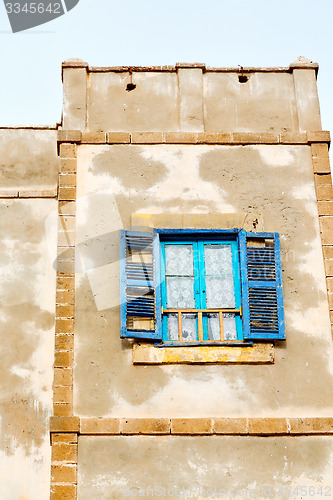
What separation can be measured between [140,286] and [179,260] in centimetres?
63

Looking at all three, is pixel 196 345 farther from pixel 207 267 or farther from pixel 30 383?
pixel 30 383

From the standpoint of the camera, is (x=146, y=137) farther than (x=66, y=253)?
Yes

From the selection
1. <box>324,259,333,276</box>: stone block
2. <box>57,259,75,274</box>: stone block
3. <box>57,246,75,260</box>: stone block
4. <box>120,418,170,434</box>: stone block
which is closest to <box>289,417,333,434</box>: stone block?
<box>120,418,170,434</box>: stone block

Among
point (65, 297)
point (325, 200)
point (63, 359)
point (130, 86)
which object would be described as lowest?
point (63, 359)

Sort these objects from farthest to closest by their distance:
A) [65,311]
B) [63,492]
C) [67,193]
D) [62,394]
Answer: [67,193] → [65,311] → [62,394] → [63,492]

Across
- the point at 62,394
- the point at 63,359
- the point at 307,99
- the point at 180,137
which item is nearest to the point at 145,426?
the point at 62,394

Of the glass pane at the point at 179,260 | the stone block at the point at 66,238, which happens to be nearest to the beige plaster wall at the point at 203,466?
the glass pane at the point at 179,260

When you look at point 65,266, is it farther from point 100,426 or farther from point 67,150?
point 100,426

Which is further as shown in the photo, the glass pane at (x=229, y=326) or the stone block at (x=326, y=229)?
the stone block at (x=326, y=229)

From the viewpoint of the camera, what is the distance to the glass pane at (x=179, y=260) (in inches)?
376

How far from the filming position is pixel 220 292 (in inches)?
372

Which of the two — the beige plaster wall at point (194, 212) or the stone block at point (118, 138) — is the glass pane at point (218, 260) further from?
the stone block at point (118, 138)

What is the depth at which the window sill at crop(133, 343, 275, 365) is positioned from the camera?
9016 mm

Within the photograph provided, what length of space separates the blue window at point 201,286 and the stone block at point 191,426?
897 millimetres
